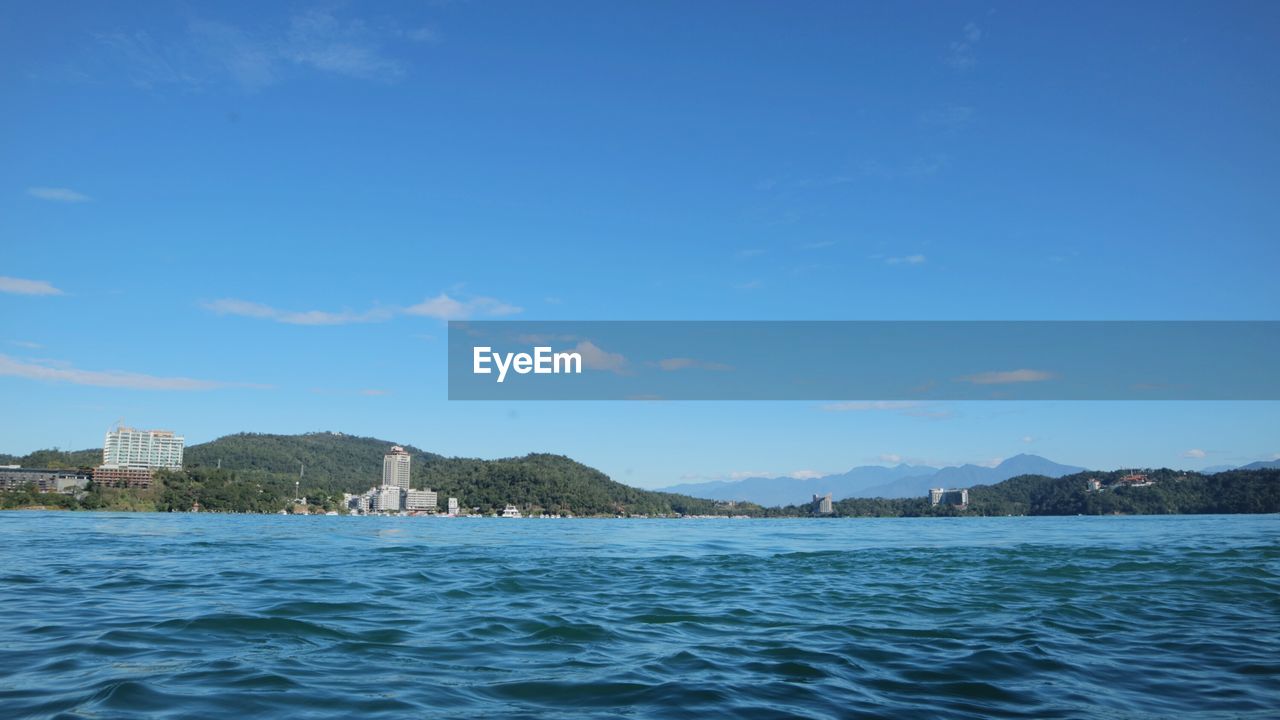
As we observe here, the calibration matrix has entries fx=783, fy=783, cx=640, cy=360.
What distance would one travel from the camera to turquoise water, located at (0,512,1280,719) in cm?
Answer: 679

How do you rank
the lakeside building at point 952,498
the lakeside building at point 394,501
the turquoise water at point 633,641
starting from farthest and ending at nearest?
1. the lakeside building at point 394,501
2. the lakeside building at point 952,498
3. the turquoise water at point 633,641

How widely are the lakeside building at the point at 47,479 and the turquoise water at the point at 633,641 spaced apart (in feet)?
416

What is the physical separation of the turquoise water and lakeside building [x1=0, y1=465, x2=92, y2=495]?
127 meters

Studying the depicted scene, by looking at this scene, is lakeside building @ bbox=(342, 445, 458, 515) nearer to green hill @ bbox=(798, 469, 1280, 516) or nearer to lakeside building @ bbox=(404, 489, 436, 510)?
lakeside building @ bbox=(404, 489, 436, 510)

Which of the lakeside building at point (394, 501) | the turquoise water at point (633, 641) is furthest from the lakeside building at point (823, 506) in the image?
the turquoise water at point (633, 641)

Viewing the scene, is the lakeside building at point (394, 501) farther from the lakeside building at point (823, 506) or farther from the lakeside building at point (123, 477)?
the lakeside building at point (823, 506)

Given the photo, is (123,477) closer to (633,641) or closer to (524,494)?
(524,494)

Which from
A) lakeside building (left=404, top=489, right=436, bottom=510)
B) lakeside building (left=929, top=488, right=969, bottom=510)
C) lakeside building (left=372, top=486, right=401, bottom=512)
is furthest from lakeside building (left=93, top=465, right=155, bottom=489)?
lakeside building (left=929, top=488, right=969, bottom=510)

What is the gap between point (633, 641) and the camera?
9695mm

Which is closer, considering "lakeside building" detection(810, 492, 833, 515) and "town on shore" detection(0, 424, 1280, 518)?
"town on shore" detection(0, 424, 1280, 518)

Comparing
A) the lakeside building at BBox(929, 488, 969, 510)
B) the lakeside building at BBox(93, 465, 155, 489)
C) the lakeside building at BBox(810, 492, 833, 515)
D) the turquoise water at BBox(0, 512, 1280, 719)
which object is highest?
the lakeside building at BBox(93, 465, 155, 489)

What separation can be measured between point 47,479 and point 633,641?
152 meters

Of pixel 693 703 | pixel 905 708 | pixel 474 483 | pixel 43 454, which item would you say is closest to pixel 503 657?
pixel 693 703

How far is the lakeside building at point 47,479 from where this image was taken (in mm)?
120312
